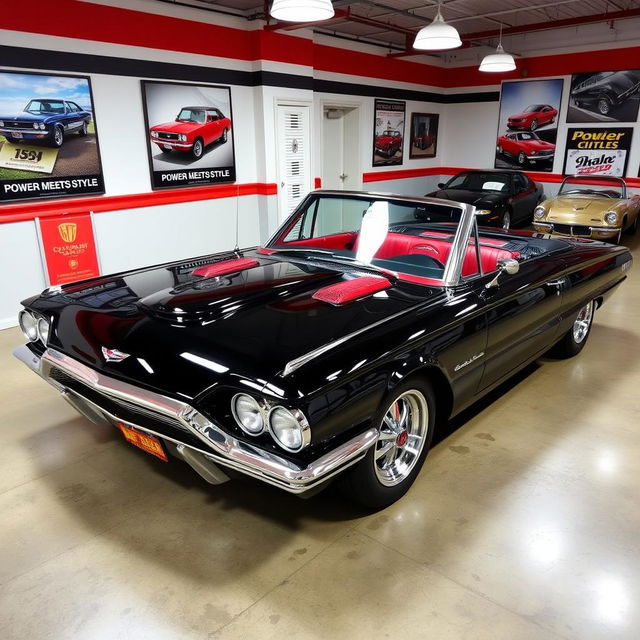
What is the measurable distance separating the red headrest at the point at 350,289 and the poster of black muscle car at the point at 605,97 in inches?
385

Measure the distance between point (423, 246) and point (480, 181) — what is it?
7.04 metres

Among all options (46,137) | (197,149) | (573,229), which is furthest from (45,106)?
(573,229)

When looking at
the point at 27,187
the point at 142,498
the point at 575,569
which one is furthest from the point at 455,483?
the point at 27,187

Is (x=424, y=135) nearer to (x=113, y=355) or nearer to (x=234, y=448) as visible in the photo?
(x=113, y=355)

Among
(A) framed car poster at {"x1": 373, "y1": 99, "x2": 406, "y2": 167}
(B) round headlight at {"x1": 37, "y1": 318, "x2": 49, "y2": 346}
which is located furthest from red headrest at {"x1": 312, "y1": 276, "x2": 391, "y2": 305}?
(A) framed car poster at {"x1": 373, "y1": 99, "x2": 406, "y2": 167}

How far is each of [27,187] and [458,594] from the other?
526 cm

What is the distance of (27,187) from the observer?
5.31 m

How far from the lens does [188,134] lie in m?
6.59

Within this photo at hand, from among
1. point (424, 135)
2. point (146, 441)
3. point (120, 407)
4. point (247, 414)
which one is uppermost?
point (424, 135)

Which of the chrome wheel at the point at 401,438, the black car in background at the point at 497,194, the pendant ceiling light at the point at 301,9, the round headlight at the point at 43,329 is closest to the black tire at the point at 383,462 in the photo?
the chrome wheel at the point at 401,438

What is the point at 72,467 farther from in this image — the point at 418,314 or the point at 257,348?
the point at 418,314

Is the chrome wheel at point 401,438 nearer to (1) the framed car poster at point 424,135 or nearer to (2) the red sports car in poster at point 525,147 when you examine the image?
(1) the framed car poster at point 424,135

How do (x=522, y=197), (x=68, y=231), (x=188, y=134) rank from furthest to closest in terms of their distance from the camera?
1. (x=522, y=197)
2. (x=188, y=134)
3. (x=68, y=231)

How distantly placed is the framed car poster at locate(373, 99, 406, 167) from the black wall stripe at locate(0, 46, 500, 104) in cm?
85
